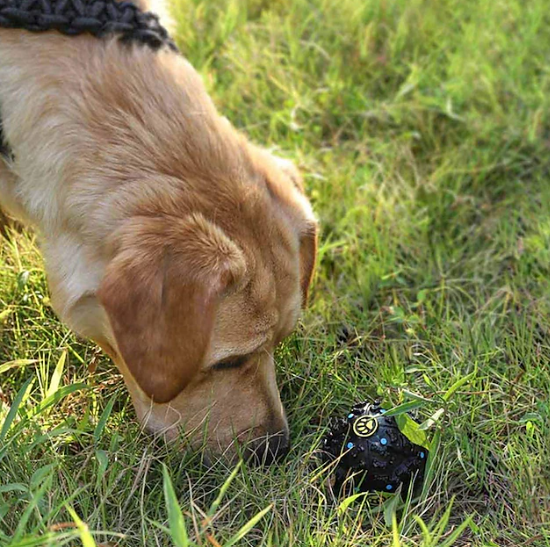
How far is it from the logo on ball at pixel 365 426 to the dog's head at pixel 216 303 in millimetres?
279

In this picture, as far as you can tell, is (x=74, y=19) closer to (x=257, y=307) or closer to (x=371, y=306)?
(x=257, y=307)

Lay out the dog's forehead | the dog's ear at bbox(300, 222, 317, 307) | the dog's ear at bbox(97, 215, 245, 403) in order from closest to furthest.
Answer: the dog's ear at bbox(97, 215, 245, 403) → the dog's forehead → the dog's ear at bbox(300, 222, 317, 307)

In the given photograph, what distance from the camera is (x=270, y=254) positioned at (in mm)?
2713

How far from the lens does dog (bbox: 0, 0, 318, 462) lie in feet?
8.04

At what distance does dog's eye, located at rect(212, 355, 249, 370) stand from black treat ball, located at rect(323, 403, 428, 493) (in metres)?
0.45

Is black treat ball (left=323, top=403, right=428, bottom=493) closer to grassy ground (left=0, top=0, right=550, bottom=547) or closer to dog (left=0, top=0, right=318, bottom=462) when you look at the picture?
grassy ground (left=0, top=0, right=550, bottom=547)

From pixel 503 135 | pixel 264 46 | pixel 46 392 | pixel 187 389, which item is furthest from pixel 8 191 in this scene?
pixel 503 135

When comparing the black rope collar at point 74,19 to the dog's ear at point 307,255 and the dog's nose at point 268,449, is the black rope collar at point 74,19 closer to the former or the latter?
the dog's ear at point 307,255

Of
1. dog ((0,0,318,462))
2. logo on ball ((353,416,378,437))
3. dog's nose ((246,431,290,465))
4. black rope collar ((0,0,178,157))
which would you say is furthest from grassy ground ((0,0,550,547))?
black rope collar ((0,0,178,157))

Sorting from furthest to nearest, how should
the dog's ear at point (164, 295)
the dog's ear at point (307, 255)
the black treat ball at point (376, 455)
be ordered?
the dog's ear at point (307, 255) → the black treat ball at point (376, 455) → the dog's ear at point (164, 295)

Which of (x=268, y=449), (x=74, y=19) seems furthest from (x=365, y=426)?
(x=74, y=19)

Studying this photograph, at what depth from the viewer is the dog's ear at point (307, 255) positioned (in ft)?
9.98

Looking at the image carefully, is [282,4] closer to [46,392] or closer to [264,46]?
[264,46]

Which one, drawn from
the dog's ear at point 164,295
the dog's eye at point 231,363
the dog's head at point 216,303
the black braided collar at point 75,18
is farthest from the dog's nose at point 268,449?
the black braided collar at point 75,18
